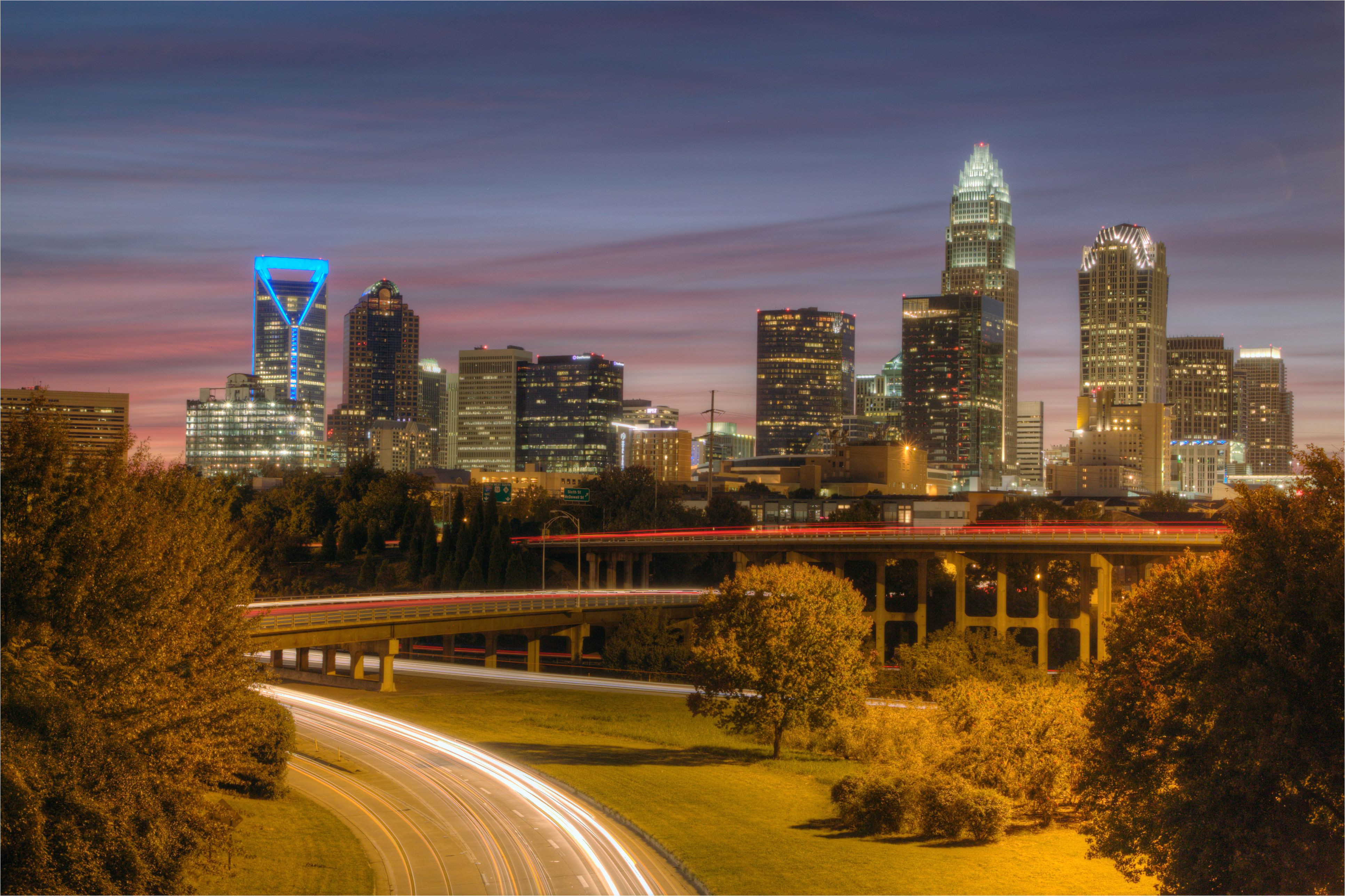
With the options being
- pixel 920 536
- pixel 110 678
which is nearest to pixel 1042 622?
pixel 920 536

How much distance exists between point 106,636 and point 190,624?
360 cm

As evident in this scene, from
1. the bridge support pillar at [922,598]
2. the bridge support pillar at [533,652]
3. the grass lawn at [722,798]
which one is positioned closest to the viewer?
the grass lawn at [722,798]

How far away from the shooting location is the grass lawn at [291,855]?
3581 cm

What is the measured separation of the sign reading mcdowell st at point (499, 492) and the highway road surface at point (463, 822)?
296 ft

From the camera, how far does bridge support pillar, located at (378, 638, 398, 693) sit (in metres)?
75.8

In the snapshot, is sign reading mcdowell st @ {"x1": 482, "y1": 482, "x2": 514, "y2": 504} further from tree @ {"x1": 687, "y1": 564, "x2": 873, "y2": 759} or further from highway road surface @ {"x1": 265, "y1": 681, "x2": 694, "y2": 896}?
highway road surface @ {"x1": 265, "y1": 681, "x2": 694, "y2": 896}

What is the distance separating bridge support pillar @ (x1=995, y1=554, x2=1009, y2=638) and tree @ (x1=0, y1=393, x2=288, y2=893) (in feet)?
247

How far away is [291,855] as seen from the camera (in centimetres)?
3869

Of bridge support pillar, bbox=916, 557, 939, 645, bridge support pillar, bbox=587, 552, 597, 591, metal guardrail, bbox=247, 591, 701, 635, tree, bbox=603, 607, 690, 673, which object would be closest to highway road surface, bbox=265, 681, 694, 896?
metal guardrail, bbox=247, 591, 701, 635

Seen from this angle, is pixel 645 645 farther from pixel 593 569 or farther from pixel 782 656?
pixel 593 569

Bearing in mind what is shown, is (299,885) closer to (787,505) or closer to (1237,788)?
(1237,788)

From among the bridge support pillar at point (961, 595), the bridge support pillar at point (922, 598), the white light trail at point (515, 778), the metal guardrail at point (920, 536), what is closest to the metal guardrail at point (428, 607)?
the white light trail at point (515, 778)

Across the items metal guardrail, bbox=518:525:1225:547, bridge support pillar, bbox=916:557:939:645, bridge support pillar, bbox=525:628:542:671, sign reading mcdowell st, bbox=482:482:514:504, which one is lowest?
bridge support pillar, bbox=525:628:542:671

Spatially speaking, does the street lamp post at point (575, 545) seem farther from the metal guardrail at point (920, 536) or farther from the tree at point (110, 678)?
the tree at point (110, 678)
